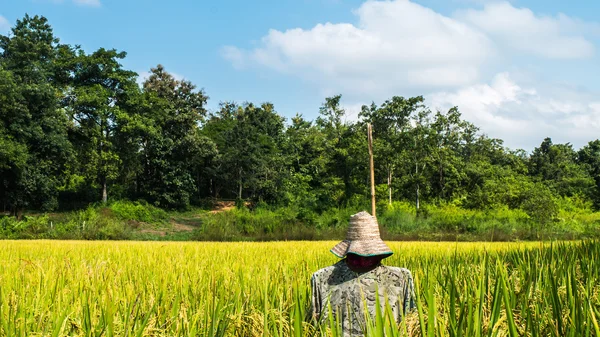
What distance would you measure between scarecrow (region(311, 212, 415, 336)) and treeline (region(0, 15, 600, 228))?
25.5 meters

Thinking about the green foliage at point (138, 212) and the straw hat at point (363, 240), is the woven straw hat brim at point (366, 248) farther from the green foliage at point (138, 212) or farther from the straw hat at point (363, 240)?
the green foliage at point (138, 212)

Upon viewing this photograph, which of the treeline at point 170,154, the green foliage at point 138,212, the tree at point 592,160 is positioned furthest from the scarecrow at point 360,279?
the tree at point 592,160

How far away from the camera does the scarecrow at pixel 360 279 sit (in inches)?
109

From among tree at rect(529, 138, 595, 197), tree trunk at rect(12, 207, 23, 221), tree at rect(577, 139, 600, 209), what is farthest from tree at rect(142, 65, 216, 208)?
tree at rect(577, 139, 600, 209)

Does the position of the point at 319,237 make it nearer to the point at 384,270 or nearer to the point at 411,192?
the point at 411,192

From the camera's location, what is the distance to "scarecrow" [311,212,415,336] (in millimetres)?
2779

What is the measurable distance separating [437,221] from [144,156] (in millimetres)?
23569

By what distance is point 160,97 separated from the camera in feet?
132

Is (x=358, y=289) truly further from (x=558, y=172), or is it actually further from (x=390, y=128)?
(x=558, y=172)

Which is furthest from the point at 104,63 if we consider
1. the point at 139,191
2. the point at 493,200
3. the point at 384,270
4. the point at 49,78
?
the point at 384,270

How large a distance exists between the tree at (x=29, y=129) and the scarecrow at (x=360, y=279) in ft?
89.7

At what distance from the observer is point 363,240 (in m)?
2.78

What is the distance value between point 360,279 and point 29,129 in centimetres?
2961

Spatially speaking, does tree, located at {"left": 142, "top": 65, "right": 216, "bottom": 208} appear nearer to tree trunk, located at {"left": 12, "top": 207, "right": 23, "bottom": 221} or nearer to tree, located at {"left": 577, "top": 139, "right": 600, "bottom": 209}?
tree trunk, located at {"left": 12, "top": 207, "right": 23, "bottom": 221}
